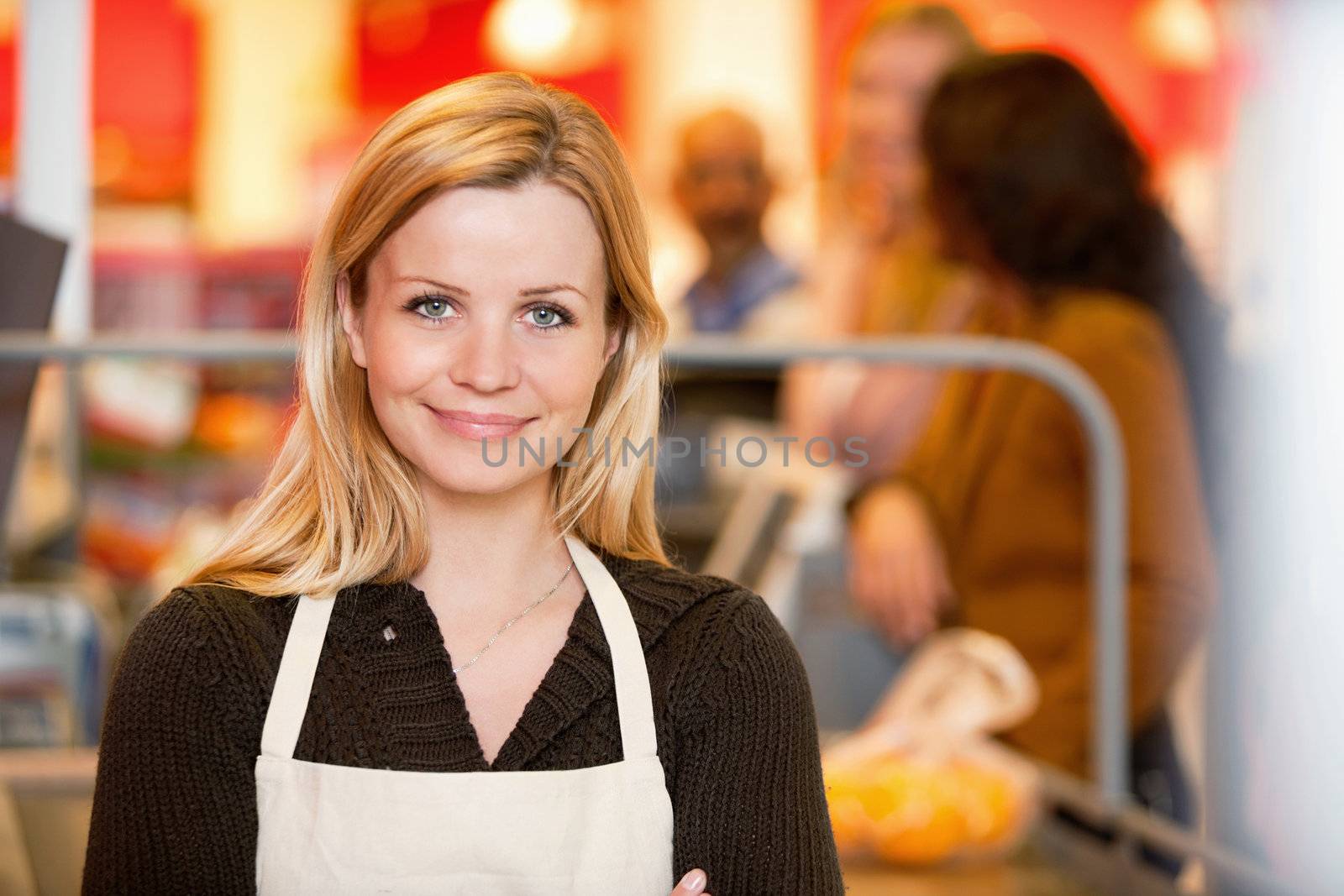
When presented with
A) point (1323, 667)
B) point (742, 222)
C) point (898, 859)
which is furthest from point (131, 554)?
point (1323, 667)

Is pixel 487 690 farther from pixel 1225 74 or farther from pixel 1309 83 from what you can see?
pixel 1225 74

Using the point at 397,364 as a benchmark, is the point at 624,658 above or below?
below

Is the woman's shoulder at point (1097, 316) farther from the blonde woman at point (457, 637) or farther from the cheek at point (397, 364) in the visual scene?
the cheek at point (397, 364)

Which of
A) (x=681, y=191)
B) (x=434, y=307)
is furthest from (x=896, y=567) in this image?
(x=434, y=307)

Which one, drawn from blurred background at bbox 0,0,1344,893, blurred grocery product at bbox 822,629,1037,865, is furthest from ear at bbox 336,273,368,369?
blurred background at bbox 0,0,1344,893

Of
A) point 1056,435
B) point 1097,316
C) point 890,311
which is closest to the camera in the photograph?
point 1056,435

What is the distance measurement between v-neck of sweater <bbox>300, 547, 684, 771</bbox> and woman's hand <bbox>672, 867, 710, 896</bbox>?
119mm

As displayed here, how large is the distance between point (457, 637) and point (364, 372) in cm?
19

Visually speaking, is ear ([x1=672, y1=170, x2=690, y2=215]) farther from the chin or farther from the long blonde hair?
the chin

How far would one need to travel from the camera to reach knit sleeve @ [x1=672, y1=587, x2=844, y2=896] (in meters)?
0.96

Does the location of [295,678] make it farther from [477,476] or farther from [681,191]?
[681,191]

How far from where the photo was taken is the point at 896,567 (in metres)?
2.83

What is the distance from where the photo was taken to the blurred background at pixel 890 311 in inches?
104

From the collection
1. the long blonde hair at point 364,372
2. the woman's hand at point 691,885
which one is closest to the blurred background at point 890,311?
the long blonde hair at point 364,372
